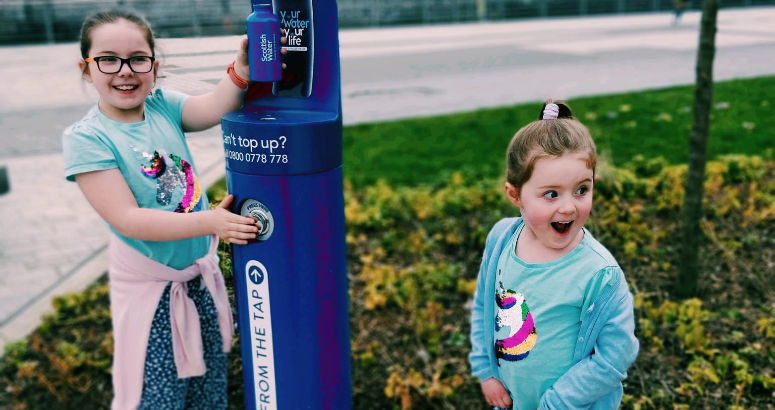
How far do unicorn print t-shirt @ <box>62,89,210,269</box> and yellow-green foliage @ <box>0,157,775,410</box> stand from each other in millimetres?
244

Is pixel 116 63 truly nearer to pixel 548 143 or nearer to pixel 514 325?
pixel 548 143

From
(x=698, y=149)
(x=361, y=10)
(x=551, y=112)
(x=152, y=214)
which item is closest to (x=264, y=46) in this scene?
(x=152, y=214)

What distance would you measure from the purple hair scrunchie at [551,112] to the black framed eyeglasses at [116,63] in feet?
3.73

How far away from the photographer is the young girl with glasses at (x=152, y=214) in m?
2.00

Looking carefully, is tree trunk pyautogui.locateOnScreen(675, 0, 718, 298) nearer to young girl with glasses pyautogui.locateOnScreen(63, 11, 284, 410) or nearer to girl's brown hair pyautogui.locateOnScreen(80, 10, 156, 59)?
young girl with glasses pyautogui.locateOnScreen(63, 11, 284, 410)

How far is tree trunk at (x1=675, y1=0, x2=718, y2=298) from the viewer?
3328mm

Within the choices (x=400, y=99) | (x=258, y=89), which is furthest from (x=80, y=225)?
(x=400, y=99)

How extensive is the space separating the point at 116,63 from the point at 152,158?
286 mm

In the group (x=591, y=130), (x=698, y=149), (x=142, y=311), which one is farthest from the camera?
(x=591, y=130)

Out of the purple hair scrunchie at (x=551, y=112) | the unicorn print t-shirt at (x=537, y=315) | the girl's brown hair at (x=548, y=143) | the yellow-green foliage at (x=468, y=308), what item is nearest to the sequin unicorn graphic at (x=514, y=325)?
the unicorn print t-shirt at (x=537, y=315)

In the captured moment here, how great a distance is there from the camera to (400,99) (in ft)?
31.0

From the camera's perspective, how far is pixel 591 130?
551 centimetres

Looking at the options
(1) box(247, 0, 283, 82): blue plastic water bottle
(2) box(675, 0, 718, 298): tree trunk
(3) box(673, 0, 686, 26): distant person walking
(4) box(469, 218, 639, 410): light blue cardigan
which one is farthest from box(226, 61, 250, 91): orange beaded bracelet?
(3) box(673, 0, 686, 26): distant person walking

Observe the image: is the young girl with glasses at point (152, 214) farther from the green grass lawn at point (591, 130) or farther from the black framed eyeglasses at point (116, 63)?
the green grass lawn at point (591, 130)
